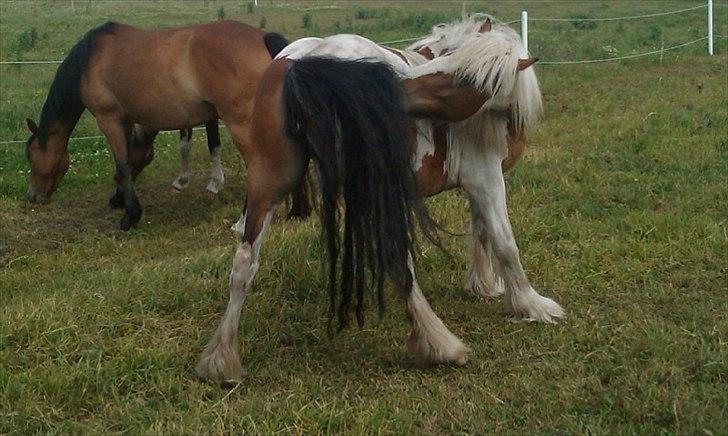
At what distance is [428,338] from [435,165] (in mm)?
832

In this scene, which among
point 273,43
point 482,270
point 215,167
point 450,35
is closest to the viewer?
point 450,35

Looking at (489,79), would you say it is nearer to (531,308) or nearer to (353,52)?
(353,52)

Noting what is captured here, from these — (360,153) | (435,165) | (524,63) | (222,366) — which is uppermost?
(524,63)

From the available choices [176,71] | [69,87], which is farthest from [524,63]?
[69,87]

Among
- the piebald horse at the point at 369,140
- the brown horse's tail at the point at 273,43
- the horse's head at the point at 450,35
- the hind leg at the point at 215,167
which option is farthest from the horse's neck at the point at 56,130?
the piebald horse at the point at 369,140

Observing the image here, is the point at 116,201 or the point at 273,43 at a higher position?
the point at 273,43

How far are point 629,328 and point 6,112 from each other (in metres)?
8.99

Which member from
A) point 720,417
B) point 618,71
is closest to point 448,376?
point 720,417

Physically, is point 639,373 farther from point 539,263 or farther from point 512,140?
point 539,263

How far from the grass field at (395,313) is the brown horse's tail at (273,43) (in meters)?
1.49

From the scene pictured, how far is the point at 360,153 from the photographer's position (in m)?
3.77

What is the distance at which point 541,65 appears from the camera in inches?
561

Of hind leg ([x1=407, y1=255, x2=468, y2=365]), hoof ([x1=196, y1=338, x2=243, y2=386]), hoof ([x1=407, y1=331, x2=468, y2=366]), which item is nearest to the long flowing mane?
hind leg ([x1=407, y1=255, x2=468, y2=365])

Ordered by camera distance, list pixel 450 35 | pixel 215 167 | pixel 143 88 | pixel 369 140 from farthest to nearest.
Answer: pixel 215 167 < pixel 143 88 < pixel 450 35 < pixel 369 140
